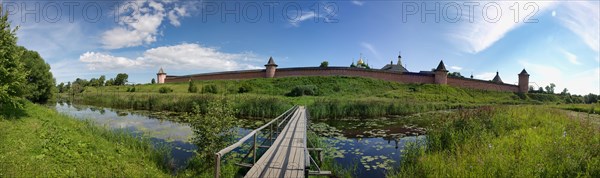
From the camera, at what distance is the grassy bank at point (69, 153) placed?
5.79 m

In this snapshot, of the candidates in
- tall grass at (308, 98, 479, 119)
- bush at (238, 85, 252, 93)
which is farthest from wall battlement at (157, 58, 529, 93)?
Result: tall grass at (308, 98, 479, 119)

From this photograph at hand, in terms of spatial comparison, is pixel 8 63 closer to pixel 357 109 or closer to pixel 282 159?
pixel 282 159

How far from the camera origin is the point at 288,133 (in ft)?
32.7

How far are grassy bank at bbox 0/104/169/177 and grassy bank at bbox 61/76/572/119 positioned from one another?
11.5 ft

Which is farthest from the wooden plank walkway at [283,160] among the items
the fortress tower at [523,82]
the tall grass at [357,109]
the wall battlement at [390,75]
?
the fortress tower at [523,82]

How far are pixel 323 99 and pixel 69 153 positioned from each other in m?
19.7

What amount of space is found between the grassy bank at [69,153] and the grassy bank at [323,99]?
3.52 meters

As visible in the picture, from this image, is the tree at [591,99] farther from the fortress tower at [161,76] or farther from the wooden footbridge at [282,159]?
the fortress tower at [161,76]

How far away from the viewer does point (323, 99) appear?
82.3 ft

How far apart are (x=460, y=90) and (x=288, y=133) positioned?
45.5 metres

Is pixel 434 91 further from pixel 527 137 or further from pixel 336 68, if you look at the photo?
pixel 527 137

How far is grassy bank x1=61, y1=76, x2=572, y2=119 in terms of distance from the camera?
21.0 m

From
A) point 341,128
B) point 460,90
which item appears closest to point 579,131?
point 341,128

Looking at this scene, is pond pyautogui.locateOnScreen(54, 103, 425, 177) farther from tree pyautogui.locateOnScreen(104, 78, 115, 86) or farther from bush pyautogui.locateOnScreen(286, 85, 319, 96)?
tree pyautogui.locateOnScreen(104, 78, 115, 86)
